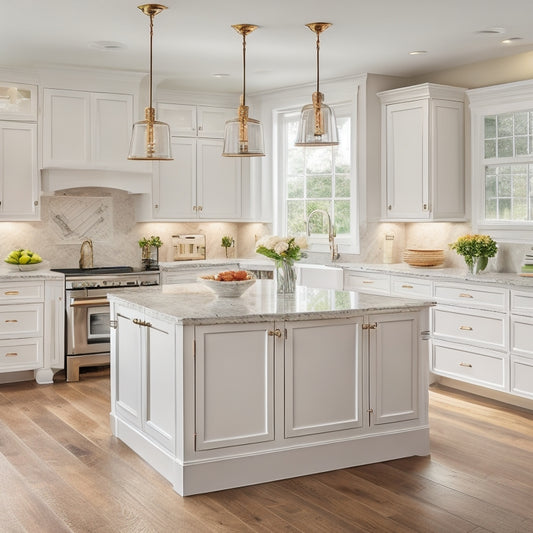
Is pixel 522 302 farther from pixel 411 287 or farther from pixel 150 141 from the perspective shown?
pixel 150 141

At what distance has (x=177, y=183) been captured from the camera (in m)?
7.62

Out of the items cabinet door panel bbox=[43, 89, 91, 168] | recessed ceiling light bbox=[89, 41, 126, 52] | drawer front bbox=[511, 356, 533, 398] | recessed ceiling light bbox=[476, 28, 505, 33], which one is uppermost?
recessed ceiling light bbox=[89, 41, 126, 52]

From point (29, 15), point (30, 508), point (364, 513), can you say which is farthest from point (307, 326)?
point (29, 15)

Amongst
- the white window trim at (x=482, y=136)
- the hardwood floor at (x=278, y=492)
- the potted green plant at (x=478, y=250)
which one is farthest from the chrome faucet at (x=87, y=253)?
the white window trim at (x=482, y=136)

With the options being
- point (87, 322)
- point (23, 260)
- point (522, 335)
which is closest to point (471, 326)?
point (522, 335)

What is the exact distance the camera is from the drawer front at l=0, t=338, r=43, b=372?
627cm

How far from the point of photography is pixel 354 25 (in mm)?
5176

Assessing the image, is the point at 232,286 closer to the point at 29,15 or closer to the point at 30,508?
the point at 30,508

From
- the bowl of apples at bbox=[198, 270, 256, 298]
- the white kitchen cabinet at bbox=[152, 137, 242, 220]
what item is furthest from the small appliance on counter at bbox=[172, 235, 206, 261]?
the bowl of apples at bbox=[198, 270, 256, 298]

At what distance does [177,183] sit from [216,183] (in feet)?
1.45

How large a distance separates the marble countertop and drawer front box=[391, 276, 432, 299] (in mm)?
1466

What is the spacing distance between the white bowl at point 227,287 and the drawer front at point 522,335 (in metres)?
2.07

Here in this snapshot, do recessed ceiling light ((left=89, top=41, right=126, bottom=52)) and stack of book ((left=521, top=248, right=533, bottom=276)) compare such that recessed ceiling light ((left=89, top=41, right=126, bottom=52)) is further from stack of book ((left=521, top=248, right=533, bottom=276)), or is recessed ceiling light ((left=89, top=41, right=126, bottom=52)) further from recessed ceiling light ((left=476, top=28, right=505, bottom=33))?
stack of book ((left=521, top=248, right=533, bottom=276))

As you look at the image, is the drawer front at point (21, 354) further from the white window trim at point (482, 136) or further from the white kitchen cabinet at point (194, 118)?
the white window trim at point (482, 136)
